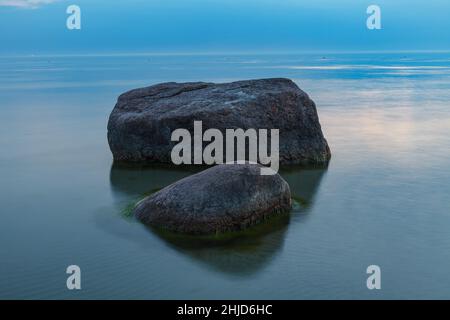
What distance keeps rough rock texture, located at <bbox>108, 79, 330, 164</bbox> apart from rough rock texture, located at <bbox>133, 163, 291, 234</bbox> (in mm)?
3579

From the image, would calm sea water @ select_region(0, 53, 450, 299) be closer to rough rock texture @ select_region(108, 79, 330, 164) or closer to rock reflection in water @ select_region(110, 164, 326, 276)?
rock reflection in water @ select_region(110, 164, 326, 276)

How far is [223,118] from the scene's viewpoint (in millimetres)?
12844

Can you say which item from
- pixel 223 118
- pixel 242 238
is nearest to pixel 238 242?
pixel 242 238

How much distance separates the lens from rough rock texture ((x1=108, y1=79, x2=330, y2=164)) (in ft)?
42.5

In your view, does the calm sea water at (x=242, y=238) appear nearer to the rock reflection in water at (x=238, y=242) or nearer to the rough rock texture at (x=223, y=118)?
the rock reflection in water at (x=238, y=242)

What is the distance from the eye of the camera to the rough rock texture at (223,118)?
1296 cm

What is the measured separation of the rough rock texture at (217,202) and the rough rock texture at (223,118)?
3.58m

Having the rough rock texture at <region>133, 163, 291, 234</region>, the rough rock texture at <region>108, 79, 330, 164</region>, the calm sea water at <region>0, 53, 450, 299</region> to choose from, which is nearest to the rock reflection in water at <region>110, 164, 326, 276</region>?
the calm sea water at <region>0, 53, 450, 299</region>

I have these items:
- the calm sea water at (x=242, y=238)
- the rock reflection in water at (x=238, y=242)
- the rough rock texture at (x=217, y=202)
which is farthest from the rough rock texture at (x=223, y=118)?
the rough rock texture at (x=217, y=202)

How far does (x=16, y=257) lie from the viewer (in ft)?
26.6

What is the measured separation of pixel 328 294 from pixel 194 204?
8.91ft
